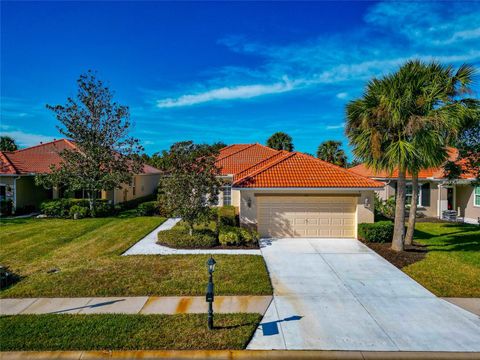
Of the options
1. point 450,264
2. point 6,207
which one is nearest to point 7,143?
point 6,207

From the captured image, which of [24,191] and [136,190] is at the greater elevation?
[136,190]

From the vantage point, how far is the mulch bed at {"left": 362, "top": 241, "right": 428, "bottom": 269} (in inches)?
404

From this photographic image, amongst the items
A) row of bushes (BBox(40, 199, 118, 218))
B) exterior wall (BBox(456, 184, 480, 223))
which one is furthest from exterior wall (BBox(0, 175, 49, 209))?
exterior wall (BBox(456, 184, 480, 223))

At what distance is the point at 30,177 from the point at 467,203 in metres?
31.8

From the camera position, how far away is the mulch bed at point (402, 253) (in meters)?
10.3

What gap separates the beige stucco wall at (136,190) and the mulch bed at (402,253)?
1707 cm

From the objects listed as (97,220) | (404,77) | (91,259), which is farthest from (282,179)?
A: (97,220)

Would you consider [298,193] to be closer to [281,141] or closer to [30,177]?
[30,177]

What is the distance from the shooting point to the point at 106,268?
30.4ft

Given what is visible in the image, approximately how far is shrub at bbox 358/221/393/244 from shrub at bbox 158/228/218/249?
6880 millimetres

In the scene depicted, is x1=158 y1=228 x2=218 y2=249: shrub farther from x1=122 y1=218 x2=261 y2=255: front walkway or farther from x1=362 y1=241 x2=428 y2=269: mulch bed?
x1=362 y1=241 x2=428 y2=269: mulch bed

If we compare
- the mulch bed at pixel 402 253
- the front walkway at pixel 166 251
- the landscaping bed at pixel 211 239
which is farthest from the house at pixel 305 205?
the front walkway at pixel 166 251

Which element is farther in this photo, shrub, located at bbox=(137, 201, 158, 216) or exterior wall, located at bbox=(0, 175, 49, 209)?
exterior wall, located at bbox=(0, 175, 49, 209)

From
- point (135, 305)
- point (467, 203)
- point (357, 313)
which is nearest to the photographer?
point (357, 313)
